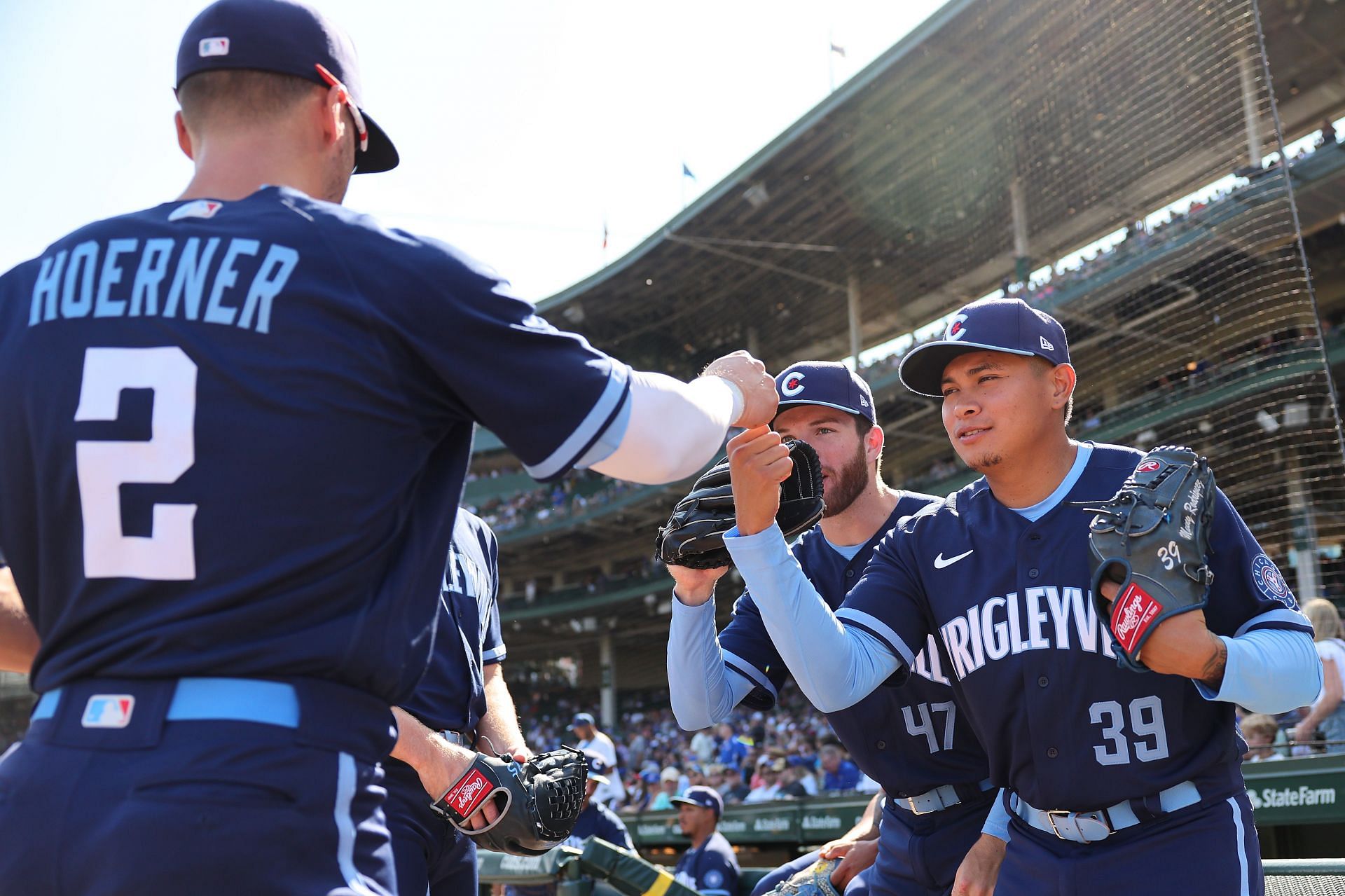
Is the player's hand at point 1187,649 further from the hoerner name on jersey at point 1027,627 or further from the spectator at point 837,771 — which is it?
the spectator at point 837,771

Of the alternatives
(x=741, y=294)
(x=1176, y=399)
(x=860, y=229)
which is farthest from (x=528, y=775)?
(x=741, y=294)

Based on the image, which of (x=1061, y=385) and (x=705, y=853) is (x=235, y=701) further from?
(x=705, y=853)

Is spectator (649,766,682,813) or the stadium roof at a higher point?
the stadium roof

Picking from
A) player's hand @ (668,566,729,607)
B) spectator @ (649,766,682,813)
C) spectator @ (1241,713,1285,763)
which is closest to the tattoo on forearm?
player's hand @ (668,566,729,607)

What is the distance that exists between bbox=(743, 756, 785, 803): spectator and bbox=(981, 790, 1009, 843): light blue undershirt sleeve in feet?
36.4

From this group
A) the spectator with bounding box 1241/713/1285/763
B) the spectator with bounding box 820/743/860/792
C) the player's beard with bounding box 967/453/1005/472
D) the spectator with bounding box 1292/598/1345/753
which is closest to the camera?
the player's beard with bounding box 967/453/1005/472

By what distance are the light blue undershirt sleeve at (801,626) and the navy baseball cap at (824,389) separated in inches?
41.8

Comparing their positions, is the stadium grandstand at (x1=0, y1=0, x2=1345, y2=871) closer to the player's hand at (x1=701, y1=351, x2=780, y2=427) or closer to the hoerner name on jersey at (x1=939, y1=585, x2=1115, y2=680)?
the hoerner name on jersey at (x1=939, y1=585, x2=1115, y2=680)

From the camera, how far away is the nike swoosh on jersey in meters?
2.87

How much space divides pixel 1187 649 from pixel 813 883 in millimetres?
1847

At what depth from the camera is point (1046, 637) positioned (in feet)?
8.55

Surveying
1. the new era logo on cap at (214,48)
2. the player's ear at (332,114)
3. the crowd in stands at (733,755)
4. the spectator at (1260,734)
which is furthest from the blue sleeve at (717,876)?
the new era logo on cap at (214,48)

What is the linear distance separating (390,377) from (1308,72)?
2229cm

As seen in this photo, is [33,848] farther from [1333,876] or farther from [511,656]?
[511,656]
